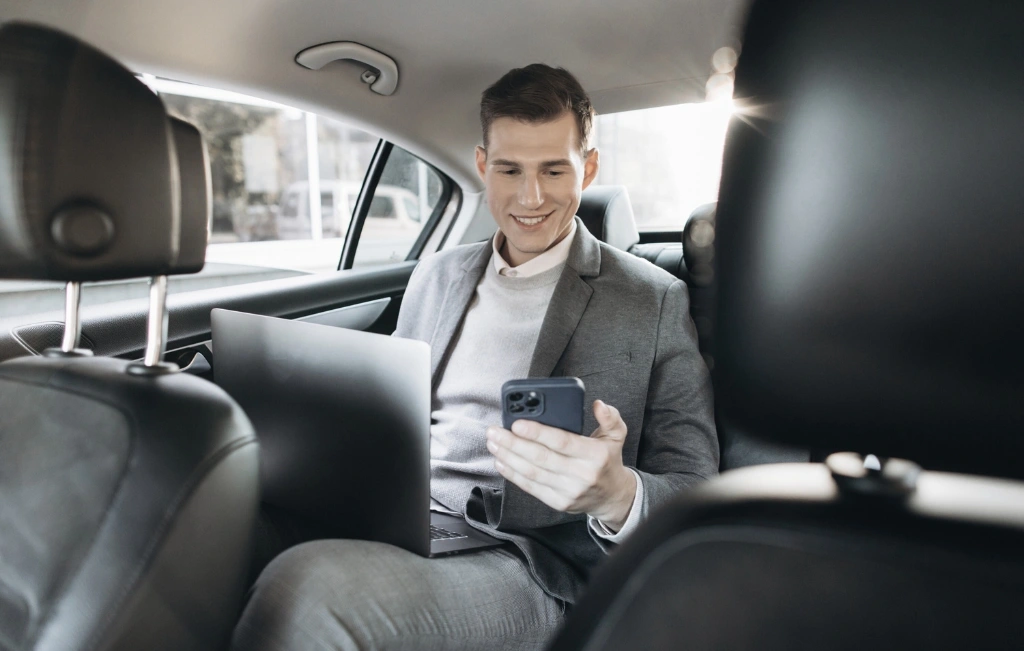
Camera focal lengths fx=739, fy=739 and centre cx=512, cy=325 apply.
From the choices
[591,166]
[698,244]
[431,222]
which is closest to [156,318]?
[591,166]

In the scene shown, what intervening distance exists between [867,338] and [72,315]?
3.34ft

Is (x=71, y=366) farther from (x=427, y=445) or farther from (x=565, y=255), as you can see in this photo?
(x=565, y=255)

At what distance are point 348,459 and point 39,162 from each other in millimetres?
511

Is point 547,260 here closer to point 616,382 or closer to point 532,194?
point 532,194

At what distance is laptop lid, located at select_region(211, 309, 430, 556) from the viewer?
0.93 metres

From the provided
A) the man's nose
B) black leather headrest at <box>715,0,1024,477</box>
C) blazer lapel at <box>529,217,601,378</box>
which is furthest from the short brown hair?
black leather headrest at <box>715,0,1024,477</box>

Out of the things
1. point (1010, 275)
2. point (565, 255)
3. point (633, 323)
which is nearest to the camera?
point (1010, 275)

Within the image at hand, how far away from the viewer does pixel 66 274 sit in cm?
85

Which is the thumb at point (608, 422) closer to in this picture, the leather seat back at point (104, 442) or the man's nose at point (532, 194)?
the leather seat back at point (104, 442)

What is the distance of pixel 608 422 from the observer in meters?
0.95

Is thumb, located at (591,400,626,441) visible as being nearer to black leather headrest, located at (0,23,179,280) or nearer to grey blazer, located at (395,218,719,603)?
grey blazer, located at (395,218,719,603)

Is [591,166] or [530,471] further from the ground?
[591,166]

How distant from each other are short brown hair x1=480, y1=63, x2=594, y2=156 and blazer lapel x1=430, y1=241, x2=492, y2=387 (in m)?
0.28

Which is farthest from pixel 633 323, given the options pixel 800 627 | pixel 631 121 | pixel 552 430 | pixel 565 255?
pixel 631 121
